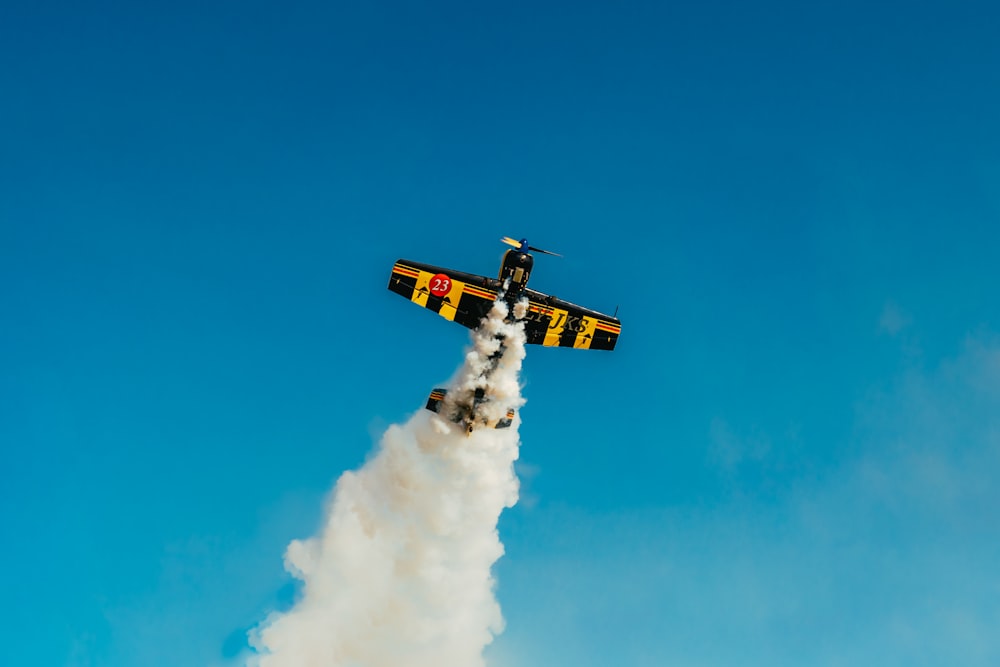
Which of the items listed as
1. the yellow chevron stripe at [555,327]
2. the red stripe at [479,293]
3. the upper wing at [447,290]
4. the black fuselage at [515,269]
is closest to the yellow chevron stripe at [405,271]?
the upper wing at [447,290]

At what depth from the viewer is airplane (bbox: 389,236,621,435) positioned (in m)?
83.0

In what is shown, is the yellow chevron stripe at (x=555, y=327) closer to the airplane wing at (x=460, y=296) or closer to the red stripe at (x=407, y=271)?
the airplane wing at (x=460, y=296)

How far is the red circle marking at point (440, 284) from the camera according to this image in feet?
277

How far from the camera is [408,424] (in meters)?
90.2

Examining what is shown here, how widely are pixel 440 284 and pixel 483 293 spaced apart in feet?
10.6

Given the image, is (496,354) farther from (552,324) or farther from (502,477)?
(502,477)

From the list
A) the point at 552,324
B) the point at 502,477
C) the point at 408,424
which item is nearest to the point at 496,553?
the point at 502,477

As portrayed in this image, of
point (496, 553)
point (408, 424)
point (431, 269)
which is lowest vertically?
point (496, 553)

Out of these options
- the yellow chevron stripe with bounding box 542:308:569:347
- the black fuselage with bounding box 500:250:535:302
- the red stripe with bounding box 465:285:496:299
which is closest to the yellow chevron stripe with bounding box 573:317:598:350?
the yellow chevron stripe with bounding box 542:308:569:347

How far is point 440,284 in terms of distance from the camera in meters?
84.6

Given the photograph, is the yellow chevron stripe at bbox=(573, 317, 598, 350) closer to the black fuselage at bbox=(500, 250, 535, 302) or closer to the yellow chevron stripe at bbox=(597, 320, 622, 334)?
the yellow chevron stripe at bbox=(597, 320, 622, 334)

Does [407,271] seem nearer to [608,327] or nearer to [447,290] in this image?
[447,290]

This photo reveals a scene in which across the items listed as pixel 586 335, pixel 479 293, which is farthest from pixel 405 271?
pixel 586 335

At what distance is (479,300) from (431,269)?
4178 millimetres
